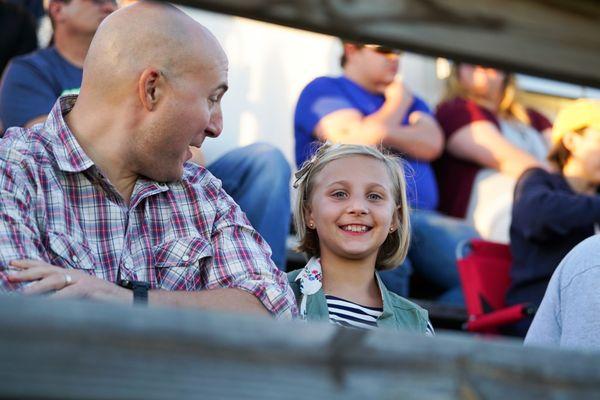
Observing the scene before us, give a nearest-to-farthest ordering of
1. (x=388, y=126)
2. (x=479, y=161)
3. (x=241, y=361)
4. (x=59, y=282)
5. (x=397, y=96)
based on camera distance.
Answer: (x=241, y=361) < (x=59, y=282) < (x=388, y=126) < (x=397, y=96) < (x=479, y=161)

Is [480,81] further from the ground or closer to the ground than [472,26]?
closer to the ground

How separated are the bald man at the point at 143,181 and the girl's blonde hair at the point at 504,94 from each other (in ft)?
9.20

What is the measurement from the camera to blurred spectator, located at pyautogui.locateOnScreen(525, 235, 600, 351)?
2.68 m

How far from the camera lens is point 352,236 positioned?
3061 millimetres

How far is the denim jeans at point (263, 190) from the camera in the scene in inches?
135

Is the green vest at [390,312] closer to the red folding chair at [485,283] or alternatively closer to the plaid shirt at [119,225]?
the plaid shirt at [119,225]

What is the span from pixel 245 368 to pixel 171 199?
1629mm

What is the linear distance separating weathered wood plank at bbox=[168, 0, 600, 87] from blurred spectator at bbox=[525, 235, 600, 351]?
1.28m

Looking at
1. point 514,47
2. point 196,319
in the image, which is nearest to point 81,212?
point 514,47

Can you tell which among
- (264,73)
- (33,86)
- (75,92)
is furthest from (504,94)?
(75,92)

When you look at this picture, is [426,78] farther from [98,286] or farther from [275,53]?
[98,286]

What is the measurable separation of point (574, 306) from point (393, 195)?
2.24 feet

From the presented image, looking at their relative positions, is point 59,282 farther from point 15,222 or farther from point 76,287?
point 15,222

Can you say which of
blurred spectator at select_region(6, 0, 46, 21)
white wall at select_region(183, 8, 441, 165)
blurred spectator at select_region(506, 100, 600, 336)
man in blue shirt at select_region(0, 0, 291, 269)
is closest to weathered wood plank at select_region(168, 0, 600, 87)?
man in blue shirt at select_region(0, 0, 291, 269)
